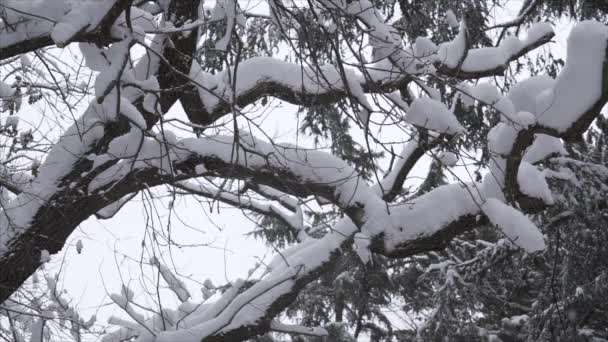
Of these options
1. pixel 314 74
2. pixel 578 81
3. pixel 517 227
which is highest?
pixel 314 74

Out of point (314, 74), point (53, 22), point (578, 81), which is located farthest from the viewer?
point (314, 74)

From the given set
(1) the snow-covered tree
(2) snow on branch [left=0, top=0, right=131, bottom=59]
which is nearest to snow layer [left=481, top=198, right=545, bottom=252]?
(1) the snow-covered tree

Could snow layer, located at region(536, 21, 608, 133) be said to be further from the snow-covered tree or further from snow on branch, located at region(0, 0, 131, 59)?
snow on branch, located at region(0, 0, 131, 59)

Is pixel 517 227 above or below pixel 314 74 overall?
below

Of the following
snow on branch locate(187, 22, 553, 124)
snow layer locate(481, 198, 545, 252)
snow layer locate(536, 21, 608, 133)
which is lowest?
snow layer locate(481, 198, 545, 252)

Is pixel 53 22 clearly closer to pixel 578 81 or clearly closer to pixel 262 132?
pixel 262 132

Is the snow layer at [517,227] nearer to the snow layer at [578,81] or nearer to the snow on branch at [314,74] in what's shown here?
the snow layer at [578,81]

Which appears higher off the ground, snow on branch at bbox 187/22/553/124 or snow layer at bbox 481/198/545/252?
snow on branch at bbox 187/22/553/124

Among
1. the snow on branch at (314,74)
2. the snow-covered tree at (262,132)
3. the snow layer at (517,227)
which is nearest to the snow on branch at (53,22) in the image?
the snow-covered tree at (262,132)

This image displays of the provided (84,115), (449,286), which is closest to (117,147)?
(84,115)

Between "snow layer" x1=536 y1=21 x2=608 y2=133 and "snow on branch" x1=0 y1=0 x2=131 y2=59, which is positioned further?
"snow layer" x1=536 y1=21 x2=608 y2=133

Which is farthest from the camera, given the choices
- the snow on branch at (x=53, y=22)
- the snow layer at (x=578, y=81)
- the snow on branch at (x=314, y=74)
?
the snow on branch at (x=314, y=74)

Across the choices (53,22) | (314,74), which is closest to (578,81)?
(314,74)

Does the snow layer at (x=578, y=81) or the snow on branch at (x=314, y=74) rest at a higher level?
the snow on branch at (x=314, y=74)
